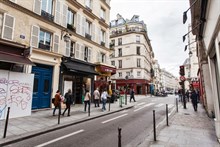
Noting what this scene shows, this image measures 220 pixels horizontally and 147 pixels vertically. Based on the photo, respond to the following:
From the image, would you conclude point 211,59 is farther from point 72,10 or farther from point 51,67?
point 72,10

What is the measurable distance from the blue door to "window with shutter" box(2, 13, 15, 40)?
265cm

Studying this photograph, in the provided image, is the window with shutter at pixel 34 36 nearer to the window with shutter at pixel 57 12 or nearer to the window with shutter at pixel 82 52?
the window with shutter at pixel 57 12

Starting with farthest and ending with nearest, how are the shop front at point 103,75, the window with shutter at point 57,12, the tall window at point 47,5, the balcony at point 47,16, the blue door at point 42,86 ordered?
the shop front at point 103,75 < the window with shutter at point 57,12 < the tall window at point 47,5 < the balcony at point 47,16 < the blue door at point 42,86

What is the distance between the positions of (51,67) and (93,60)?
592cm

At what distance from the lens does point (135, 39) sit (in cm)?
4050

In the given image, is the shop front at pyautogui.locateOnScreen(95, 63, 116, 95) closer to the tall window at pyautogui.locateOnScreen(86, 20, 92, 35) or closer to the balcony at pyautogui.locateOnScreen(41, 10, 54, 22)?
the tall window at pyautogui.locateOnScreen(86, 20, 92, 35)

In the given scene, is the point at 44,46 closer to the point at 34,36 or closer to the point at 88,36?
the point at 34,36

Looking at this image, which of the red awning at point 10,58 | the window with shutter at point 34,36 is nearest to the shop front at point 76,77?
the window with shutter at point 34,36

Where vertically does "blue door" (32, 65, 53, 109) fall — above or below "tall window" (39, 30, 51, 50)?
below

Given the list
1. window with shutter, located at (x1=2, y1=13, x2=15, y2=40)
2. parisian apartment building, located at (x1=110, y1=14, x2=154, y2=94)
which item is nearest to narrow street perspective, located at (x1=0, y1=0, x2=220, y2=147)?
window with shutter, located at (x1=2, y1=13, x2=15, y2=40)

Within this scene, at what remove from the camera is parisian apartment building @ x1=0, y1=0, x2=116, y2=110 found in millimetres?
9453

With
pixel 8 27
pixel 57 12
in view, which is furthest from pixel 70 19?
pixel 8 27

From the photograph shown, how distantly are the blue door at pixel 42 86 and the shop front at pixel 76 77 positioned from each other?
1.23 meters

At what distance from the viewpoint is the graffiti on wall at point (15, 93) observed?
8141 millimetres
